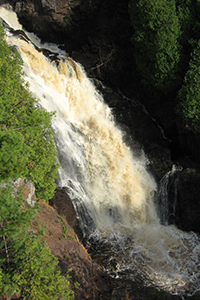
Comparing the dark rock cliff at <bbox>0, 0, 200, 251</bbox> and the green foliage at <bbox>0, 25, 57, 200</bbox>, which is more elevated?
the dark rock cliff at <bbox>0, 0, 200, 251</bbox>

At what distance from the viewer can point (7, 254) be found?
4836 mm

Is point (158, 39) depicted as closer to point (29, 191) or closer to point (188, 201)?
point (188, 201)

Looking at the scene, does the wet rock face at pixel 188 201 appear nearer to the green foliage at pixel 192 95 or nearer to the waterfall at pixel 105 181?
the waterfall at pixel 105 181

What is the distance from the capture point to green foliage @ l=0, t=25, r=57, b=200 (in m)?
4.79

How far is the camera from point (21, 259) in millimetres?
5156

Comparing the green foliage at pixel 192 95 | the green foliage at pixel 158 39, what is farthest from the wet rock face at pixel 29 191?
the green foliage at pixel 158 39

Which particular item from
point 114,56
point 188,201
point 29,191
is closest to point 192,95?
point 188,201

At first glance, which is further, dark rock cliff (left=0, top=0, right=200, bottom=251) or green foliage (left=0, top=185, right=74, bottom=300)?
dark rock cliff (left=0, top=0, right=200, bottom=251)

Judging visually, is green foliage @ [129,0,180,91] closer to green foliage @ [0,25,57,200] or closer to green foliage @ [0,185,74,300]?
green foliage @ [0,25,57,200]

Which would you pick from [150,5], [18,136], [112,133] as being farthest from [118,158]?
[18,136]

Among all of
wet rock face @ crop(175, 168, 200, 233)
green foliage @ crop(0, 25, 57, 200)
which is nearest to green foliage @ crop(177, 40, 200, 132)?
wet rock face @ crop(175, 168, 200, 233)

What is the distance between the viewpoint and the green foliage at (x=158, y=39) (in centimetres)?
1120

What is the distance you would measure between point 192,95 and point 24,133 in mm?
7296

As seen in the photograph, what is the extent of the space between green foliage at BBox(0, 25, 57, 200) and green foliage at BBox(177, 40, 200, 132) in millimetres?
6104
